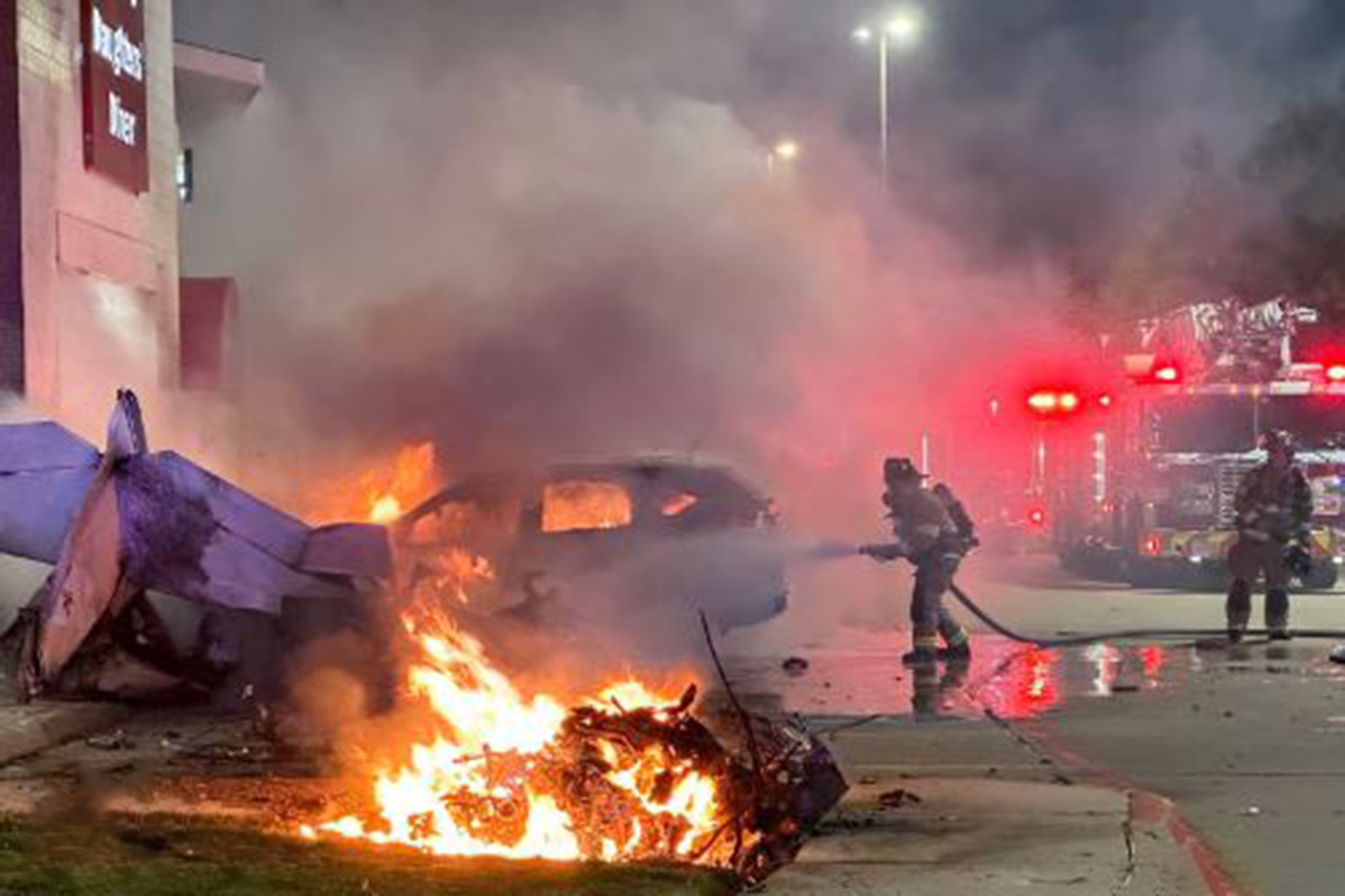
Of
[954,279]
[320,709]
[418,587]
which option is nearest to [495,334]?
[954,279]

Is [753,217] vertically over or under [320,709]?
over

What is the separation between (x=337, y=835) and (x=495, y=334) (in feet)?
39.7

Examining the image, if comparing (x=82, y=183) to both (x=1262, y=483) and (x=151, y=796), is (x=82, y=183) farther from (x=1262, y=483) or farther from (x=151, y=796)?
(x=1262, y=483)

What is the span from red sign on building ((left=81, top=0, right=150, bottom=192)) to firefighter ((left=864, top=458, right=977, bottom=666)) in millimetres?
5757

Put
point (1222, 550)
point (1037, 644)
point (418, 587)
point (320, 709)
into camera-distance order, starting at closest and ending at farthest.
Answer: point (320, 709) → point (418, 587) → point (1037, 644) → point (1222, 550)

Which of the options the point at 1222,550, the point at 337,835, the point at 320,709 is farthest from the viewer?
the point at 1222,550

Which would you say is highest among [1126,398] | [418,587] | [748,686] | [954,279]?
[954,279]

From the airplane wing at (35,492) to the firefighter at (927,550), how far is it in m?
4.75

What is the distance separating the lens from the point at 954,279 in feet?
64.6

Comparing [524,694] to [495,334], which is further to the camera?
[495,334]

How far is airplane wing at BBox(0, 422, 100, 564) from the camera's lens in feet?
30.8

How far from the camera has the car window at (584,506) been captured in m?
11.5

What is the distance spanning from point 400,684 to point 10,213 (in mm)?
5121

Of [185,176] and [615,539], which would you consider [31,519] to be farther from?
[185,176]
